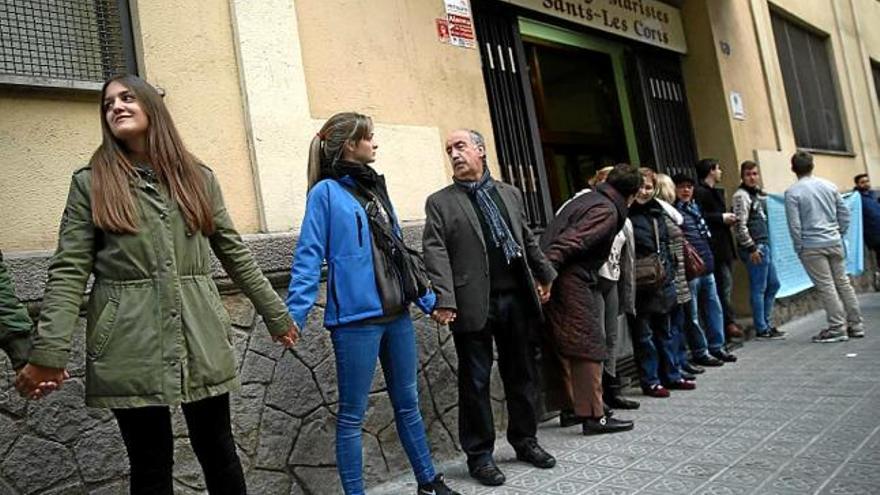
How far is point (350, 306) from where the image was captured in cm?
298

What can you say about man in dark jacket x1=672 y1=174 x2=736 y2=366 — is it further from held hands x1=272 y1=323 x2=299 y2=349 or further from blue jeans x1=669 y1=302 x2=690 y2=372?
held hands x1=272 y1=323 x2=299 y2=349

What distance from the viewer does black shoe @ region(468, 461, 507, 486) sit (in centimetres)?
345

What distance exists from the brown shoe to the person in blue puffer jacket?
16.4ft

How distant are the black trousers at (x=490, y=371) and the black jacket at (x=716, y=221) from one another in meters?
3.91

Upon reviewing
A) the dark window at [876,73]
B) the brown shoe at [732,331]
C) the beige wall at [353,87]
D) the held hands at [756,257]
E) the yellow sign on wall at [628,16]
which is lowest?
the brown shoe at [732,331]

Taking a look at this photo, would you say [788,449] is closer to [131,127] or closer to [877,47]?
[131,127]

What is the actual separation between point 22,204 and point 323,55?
1.86 m

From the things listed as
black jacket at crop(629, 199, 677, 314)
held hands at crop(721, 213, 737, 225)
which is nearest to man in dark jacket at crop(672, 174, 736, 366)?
held hands at crop(721, 213, 737, 225)

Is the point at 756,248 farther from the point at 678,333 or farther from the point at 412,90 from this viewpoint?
the point at 412,90

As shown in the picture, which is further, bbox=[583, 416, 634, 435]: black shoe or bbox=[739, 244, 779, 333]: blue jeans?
bbox=[739, 244, 779, 333]: blue jeans

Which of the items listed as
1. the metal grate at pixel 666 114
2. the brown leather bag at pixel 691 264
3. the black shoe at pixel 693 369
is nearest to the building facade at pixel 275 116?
the metal grate at pixel 666 114

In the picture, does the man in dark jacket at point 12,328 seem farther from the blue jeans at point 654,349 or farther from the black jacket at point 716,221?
the black jacket at point 716,221

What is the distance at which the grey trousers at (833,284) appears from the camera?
6.87 m

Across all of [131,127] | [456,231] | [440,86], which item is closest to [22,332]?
[131,127]
